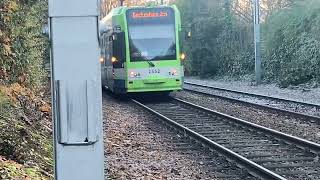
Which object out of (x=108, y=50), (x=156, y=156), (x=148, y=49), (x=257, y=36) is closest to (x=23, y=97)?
(x=156, y=156)

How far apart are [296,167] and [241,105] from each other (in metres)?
10.8

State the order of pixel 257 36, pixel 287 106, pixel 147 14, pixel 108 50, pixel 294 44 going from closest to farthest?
pixel 287 106 < pixel 147 14 < pixel 108 50 < pixel 294 44 < pixel 257 36

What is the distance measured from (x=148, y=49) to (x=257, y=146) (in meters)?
10.8

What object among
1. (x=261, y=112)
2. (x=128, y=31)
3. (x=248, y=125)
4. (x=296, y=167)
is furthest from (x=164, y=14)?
(x=296, y=167)

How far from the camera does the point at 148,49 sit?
20672 millimetres

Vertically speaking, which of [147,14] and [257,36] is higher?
[147,14]

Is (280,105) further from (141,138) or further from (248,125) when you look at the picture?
(141,138)

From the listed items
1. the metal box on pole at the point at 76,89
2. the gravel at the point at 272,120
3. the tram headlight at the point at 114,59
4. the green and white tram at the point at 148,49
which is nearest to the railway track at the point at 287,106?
the gravel at the point at 272,120

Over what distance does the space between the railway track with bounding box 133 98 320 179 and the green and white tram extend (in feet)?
14.7

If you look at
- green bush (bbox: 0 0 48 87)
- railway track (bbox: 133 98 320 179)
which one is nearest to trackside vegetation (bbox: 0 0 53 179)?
green bush (bbox: 0 0 48 87)

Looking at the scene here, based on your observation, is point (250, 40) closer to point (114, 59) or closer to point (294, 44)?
point (294, 44)

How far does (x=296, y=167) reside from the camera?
27.3 feet

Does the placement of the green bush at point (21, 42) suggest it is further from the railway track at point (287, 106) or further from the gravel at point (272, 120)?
the railway track at point (287, 106)

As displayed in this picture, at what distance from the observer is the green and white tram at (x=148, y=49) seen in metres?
20.4
